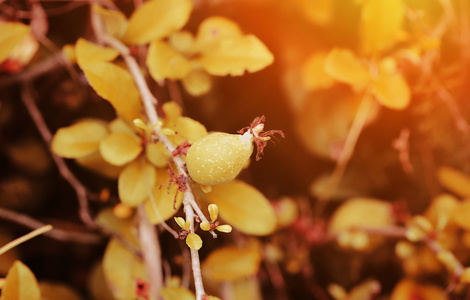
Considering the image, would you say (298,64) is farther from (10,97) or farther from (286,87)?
(10,97)

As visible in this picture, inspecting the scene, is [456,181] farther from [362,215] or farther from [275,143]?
[275,143]

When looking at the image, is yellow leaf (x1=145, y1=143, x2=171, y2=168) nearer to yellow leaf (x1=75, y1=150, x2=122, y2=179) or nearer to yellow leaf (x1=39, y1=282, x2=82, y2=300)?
yellow leaf (x1=75, y1=150, x2=122, y2=179)

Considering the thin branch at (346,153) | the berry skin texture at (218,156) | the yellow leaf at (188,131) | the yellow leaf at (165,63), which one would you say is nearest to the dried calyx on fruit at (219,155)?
the berry skin texture at (218,156)

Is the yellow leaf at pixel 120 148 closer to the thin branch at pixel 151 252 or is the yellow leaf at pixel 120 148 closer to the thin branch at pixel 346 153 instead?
the thin branch at pixel 151 252

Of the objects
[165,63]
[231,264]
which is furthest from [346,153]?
[165,63]

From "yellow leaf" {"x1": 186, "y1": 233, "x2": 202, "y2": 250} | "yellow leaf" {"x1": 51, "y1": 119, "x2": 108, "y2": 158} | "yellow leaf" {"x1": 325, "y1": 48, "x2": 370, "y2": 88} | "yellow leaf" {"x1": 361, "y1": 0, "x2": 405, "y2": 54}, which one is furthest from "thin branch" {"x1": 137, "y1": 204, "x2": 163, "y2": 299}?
"yellow leaf" {"x1": 361, "y1": 0, "x2": 405, "y2": 54}

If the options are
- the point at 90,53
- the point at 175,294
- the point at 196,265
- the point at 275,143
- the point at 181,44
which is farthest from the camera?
the point at 275,143

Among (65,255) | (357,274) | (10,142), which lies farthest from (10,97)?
(357,274)
